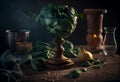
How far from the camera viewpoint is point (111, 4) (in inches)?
90.8

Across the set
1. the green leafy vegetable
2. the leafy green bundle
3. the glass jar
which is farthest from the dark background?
the green leafy vegetable

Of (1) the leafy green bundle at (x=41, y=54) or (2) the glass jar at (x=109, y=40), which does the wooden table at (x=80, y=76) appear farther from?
(2) the glass jar at (x=109, y=40)

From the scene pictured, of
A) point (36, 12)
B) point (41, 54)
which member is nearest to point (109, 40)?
point (41, 54)

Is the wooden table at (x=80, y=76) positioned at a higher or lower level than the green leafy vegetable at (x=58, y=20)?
lower

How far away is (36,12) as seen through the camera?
2219 millimetres

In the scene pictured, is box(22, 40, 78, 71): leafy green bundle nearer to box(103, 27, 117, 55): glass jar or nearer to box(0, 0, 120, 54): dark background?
box(103, 27, 117, 55): glass jar

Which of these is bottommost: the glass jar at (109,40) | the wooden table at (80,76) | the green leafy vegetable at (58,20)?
the wooden table at (80,76)

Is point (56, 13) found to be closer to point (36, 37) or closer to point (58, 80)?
point (58, 80)

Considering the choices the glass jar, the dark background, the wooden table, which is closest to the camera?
the wooden table

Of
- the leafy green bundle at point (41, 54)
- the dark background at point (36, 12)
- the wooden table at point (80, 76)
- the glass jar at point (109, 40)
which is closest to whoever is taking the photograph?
the wooden table at point (80, 76)

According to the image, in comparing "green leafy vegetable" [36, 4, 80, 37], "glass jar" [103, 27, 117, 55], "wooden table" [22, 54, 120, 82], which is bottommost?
"wooden table" [22, 54, 120, 82]

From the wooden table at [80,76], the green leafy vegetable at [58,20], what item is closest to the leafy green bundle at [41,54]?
the wooden table at [80,76]

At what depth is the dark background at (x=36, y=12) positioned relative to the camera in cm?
219

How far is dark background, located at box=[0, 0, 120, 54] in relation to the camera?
219 centimetres
